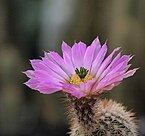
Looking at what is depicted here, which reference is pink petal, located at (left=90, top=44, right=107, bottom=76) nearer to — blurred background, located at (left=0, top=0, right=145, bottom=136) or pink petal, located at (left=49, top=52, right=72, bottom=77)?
pink petal, located at (left=49, top=52, right=72, bottom=77)

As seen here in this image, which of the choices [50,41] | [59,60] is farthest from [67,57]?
[50,41]

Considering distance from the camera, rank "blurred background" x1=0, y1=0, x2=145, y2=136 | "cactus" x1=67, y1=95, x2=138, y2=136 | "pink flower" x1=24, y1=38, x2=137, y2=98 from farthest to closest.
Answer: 1. "blurred background" x1=0, y1=0, x2=145, y2=136
2. "cactus" x1=67, y1=95, x2=138, y2=136
3. "pink flower" x1=24, y1=38, x2=137, y2=98

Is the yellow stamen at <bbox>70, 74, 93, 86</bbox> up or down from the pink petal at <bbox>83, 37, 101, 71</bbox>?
down

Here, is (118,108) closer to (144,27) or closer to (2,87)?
(144,27)

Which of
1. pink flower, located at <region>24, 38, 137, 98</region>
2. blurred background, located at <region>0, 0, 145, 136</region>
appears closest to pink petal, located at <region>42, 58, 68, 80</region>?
pink flower, located at <region>24, 38, 137, 98</region>

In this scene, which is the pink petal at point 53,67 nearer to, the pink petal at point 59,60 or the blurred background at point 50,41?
the pink petal at point 59,60

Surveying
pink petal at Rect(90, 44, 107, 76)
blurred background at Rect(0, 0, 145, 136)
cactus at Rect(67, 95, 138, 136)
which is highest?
blurred background at Rect(0, 0, 145, 136)

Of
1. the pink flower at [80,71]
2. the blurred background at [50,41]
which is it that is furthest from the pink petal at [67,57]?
the blurred background at [50,41]

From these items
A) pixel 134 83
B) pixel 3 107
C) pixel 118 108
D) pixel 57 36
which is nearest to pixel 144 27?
pixel 134 83
